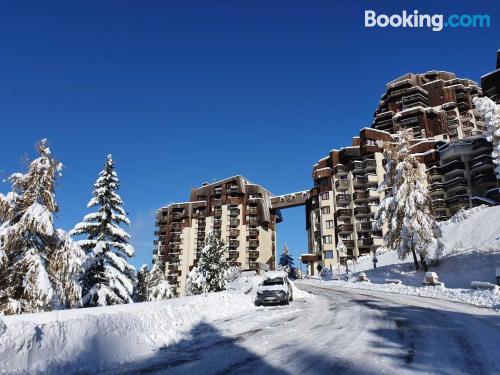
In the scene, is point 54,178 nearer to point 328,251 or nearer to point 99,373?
point 99,373

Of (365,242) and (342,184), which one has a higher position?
(342,184)

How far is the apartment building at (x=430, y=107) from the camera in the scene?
10262cm

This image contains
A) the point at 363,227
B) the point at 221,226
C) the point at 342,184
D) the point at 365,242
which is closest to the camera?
the point at 365,242

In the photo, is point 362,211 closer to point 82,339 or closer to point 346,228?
point 346,228

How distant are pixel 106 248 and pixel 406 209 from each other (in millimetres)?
25896

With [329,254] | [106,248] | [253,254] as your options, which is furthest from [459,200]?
[106,248]

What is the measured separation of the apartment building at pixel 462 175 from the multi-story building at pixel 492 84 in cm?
860

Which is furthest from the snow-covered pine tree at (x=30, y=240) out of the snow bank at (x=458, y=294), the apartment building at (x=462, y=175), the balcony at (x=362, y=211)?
the balcony at (x=362, y=211)

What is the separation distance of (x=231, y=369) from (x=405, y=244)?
102 ft

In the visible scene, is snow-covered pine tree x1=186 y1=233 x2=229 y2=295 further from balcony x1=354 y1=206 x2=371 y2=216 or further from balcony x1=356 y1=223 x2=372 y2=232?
balcony x1=354 y1=206 x2=371 y2=216

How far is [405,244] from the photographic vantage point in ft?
117

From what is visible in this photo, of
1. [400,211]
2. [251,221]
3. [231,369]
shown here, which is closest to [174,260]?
[251,221]

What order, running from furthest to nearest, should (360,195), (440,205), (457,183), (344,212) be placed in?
(360,195) < (344,212) < (440,205) < (457,183)

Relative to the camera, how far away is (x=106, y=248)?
25609mm
